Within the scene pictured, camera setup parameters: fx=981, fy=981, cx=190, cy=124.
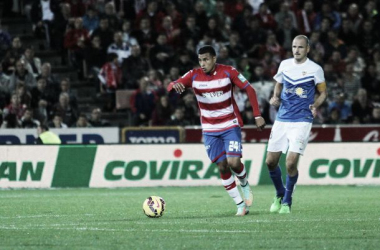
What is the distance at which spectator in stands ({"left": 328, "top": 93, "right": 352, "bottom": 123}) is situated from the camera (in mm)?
24234

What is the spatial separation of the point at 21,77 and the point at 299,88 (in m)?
10.9

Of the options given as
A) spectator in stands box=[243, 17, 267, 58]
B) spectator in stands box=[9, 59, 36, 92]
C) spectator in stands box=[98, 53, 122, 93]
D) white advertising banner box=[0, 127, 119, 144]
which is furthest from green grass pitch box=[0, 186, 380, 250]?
spectator in stands box=[243, 17, 267, 58]

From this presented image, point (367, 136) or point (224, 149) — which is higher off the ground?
point (224, 149)

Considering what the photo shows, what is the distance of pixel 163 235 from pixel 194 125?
13.4 meters

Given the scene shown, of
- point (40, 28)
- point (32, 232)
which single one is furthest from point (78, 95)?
point (32, 232)

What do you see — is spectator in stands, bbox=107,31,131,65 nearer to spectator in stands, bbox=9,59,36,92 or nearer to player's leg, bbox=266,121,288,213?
spectator in stands, bbox=9,59,36,92

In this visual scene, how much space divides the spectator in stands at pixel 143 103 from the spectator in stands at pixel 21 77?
2.39m

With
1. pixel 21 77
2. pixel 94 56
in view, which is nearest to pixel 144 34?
pixel 94 56

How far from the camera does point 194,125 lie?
75.7 ft

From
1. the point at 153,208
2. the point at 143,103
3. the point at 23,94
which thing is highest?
the point at 153,208

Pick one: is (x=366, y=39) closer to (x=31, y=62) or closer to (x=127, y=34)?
(x=127, y=34)

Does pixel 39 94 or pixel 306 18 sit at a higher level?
pixel 306 18

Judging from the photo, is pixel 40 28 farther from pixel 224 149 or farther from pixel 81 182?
pixel 224 149

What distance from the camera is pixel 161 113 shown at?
22.7m
